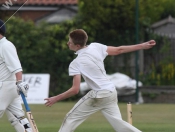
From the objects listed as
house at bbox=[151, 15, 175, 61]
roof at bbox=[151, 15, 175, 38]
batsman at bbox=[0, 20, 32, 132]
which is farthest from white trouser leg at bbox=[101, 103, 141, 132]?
roof at bbox=[151, 15, 175, 38]

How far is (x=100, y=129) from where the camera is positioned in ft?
43.8

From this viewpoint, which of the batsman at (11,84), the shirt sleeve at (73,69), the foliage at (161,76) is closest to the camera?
the shirt sleeve at (73,69)

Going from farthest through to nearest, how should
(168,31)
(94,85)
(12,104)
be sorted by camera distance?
(168,31)
(12,104)
(94,85)

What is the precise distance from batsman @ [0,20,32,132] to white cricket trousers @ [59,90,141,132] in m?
0.75

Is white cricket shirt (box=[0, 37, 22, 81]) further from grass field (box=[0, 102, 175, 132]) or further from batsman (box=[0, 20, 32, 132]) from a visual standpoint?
grass field (box=[0, 102, 175, 132])

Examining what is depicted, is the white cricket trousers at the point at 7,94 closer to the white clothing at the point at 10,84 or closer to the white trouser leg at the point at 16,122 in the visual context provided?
the white clothing at the point at 10,84

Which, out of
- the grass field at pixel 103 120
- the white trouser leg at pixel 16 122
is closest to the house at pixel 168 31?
the grass field at pixel 103 120

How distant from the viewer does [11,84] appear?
996 cm

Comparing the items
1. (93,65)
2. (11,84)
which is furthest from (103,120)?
(93,65)

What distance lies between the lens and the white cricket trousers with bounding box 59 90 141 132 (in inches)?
373

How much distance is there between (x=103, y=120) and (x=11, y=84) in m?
6.40

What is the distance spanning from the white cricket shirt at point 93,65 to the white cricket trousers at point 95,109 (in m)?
0.12

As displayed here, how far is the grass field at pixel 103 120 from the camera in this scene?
1346 centimetres

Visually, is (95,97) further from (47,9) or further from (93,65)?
(47,9)
